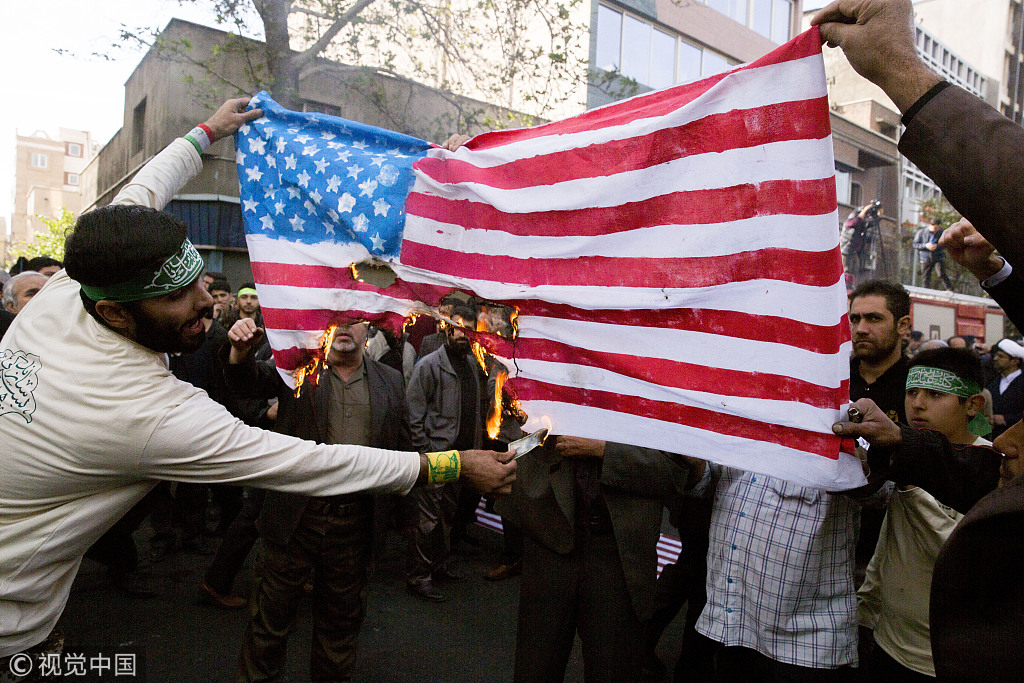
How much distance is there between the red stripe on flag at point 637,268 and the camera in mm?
2033

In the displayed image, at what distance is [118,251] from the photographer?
2152mm

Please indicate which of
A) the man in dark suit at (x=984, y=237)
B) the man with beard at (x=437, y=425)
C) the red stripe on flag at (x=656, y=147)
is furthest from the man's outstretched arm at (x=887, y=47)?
the man with beard at (x=437, y=425)

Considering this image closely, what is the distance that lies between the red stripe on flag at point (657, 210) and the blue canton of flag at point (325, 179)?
15cm

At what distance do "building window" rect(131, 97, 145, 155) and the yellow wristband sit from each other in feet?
55.7

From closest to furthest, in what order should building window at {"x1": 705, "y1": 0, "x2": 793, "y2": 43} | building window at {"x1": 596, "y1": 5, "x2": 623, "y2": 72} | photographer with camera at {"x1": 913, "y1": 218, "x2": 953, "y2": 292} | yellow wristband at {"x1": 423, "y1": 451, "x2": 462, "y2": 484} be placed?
1. yellow wristband at {"x1": 423, "y1": 451, "x2": 462, "y2": 484}
2. building window at {"x1": 596, "y1": 5, "x2": 623, "y2": 72}
3. photographer with camera at {"x1": 913, "y1": 218, "x2": 953, "y2": 292}
4. building window at {"x1": 705, "y1": 0, "x2": 793, "y2": 43}

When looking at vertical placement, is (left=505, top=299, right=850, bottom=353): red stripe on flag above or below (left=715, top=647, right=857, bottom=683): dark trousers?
above

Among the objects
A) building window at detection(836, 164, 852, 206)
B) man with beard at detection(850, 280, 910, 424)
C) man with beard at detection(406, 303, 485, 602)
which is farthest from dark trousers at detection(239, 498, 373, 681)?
building window at detection(836, 164, 852, 206)

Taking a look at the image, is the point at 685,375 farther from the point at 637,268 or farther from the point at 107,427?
the point at 107,427

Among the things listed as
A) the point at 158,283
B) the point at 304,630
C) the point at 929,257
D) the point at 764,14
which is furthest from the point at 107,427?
the point at 764,14

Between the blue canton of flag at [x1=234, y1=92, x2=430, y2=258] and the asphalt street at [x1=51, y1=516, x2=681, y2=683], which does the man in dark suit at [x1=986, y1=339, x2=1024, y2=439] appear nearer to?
the asphalt street at [x1=51, y1=516, x2=681, y2=683]

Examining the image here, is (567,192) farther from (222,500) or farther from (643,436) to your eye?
(222,500)

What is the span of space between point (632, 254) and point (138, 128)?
1825cm

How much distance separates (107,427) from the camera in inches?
81.2

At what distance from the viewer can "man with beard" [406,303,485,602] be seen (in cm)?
513
